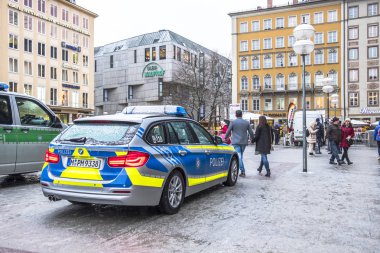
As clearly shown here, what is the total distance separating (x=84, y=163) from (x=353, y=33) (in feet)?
188

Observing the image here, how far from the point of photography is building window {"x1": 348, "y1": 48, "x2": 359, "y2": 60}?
180 ft

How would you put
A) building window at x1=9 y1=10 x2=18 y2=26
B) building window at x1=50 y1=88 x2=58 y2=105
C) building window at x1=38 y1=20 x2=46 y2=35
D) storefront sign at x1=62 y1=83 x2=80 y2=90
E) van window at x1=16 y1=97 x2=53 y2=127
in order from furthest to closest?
storefront sign at x1=62 y1=83 x2=80 y2=90
building window at x1=50 y1=88 x2=58 y2=105
building window at x1=38 y1=20 x2=46 y2=35
building window at x1=9 y1=10 x2=18 y2=26
van window at x1=16 y1=97 x2=53 y2=127

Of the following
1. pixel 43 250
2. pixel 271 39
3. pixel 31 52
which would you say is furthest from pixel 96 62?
pixel 43 250

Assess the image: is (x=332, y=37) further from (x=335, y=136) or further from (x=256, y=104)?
(x=335, y=136)

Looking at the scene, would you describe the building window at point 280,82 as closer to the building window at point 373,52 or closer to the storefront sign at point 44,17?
the building window at point 373,52

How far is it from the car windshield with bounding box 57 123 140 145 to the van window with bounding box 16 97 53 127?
3024 mm

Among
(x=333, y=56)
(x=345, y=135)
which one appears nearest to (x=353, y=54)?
(x=333, y=56)

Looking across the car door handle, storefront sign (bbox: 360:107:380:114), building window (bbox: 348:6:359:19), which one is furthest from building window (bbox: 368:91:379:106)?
the car door handle

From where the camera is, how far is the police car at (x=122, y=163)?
17.0 ft

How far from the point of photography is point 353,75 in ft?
181

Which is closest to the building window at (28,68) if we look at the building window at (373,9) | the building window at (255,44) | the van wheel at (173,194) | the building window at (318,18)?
the building window at (255,44)

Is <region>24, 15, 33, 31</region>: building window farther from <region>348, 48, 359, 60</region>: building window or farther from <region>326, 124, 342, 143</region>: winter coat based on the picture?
<region>326, 124, 342, 143</region>: winter coat

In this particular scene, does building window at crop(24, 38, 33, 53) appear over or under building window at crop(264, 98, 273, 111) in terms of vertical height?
over

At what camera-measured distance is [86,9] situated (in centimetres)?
5634
